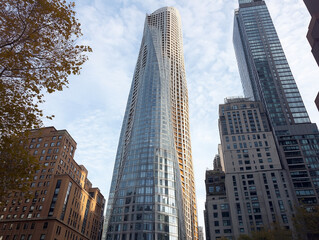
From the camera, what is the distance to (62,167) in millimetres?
97062

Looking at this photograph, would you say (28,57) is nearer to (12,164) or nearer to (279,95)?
(12,164)

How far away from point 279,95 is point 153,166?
303 ft

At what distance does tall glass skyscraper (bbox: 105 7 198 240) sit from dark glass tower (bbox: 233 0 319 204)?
152ft

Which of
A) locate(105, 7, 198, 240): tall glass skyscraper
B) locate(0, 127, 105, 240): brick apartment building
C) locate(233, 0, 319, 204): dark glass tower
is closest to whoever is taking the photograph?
locate(0, 127, 105, 240): brick apartment building

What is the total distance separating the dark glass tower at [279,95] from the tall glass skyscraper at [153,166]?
4636 cm

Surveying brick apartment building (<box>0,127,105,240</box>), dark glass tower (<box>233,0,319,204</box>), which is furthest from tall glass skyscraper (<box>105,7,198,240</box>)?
dark glass tower (<box>233,0,319,204</box>)

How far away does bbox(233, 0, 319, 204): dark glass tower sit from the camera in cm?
Result: 11106

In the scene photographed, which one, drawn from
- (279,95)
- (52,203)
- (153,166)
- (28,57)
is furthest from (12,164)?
(279,95)

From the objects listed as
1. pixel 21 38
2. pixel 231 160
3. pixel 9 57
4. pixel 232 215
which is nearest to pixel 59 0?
pixel 21 38

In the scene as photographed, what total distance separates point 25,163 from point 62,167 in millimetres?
83134

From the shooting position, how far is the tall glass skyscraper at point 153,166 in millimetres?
85125

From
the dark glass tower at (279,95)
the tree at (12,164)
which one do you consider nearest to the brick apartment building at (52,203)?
the tree at (12,164)

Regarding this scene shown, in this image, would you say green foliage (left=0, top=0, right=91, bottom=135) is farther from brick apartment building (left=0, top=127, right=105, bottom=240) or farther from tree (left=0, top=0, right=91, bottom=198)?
brick apartment building (left=0, top=127, right=105, bottom=240)

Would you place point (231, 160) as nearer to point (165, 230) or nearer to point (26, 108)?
point (165, 230)
